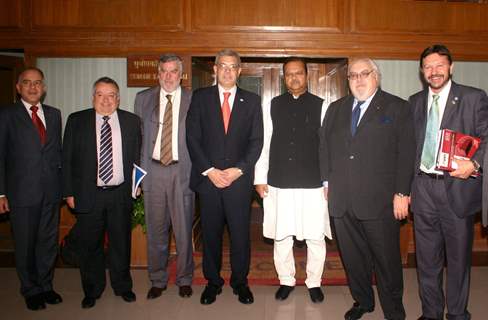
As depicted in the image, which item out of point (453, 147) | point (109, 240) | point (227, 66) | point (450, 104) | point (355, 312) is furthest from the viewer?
point (109, 240)

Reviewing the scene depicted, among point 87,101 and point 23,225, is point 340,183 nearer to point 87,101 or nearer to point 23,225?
point 23,225

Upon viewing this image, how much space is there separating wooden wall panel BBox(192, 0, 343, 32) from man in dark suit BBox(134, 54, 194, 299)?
126 cm

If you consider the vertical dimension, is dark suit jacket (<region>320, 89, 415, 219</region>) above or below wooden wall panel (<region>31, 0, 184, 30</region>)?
below

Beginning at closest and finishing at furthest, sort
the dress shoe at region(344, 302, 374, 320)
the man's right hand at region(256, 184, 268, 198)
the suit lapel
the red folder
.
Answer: the red folder → the suit lapel → the dress shoe at region(344, 302, 374, 320) → the man's right hand at region(256, 184, 268, 198)

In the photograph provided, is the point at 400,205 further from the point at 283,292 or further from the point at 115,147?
the point at 115,147

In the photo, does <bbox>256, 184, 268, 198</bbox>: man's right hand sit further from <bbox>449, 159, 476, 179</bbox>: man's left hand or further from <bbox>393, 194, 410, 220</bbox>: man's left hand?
<bbox>449, 159, 476, 179</bbox>: man's left hand

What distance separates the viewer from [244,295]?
10.2 feet

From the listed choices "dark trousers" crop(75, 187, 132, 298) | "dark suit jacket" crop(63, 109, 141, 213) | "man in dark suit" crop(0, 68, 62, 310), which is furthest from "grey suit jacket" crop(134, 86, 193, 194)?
"man in dark suit" crop(0, 68, 62, 310)

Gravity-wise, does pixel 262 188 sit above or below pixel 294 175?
below

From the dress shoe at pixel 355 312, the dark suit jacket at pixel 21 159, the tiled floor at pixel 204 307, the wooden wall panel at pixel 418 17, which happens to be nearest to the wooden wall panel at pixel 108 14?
the dark suit jacket at pixel 21 159

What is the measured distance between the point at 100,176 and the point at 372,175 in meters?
1.88

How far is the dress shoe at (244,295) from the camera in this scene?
3096mm

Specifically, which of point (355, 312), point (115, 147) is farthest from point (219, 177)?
point (355, 312)

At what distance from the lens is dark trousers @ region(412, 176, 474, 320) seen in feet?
8.43
